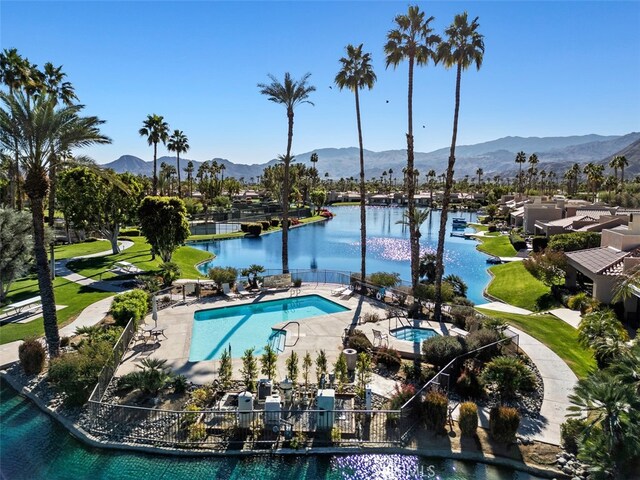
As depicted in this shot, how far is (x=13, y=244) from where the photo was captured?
1956 cm

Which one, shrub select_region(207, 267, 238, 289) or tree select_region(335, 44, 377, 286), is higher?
tree select_region(335, 44, 377, 286)

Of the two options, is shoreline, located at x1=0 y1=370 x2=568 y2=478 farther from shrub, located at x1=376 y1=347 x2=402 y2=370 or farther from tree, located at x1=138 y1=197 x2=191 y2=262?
tree, located at x1=138 y1=197 x2=191 y2=262

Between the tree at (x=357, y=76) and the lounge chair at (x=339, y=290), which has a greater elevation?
the tree at (x=357, y=76)

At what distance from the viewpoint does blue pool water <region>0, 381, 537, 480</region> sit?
971 cm

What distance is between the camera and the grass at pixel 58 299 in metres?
17.9

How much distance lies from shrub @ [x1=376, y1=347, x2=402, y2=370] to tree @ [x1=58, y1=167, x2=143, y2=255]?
22.4 meters

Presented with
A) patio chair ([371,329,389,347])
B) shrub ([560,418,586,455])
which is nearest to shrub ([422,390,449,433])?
shrub ([560,418,586,455])

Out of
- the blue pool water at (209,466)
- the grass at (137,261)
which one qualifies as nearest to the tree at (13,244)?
the grass at (137,261)

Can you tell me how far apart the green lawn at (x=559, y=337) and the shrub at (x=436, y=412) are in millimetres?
6629

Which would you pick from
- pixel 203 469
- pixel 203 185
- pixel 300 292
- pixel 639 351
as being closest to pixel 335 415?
pixel 203 469

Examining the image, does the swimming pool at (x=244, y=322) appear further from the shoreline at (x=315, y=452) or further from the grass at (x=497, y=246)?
the grass at (x=497, y=246)

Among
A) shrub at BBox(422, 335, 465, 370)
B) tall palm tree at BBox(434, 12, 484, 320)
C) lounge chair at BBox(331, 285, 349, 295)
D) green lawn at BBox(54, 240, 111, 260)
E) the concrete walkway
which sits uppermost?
tall palm tree at BBox(434, 12, 484, 320)

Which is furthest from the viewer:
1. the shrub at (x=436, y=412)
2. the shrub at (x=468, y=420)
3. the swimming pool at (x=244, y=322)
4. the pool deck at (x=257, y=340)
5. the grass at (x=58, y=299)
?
the grass at (x=58, y=299)

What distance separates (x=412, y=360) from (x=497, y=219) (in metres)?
65.6
